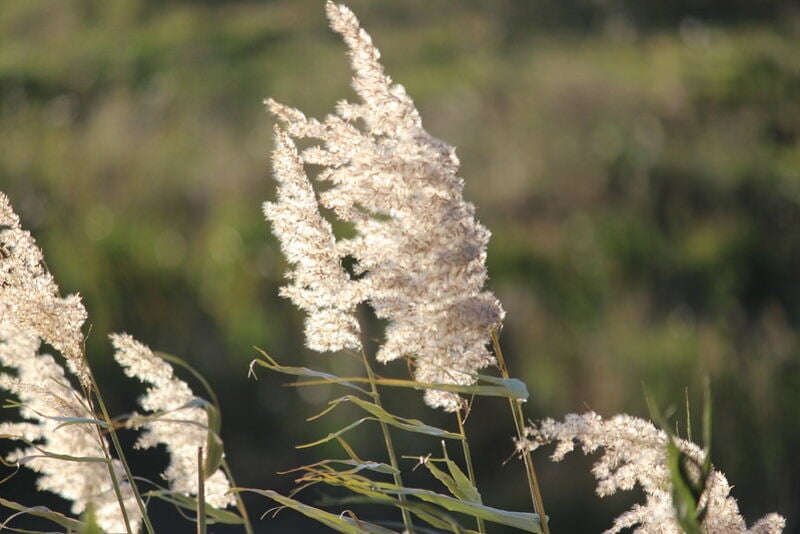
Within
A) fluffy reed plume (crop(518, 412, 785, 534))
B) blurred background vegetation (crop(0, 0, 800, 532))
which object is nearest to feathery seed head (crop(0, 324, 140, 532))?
fluffy reed plume (crop(518, 412, 785, 534))

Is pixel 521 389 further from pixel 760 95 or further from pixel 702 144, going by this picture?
pixel 760 95

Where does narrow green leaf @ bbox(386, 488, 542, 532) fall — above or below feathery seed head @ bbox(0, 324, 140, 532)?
above

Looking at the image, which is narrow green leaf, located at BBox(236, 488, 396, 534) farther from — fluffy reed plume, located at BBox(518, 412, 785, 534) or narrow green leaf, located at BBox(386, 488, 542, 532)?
fluffy reed plume, located at BBox(518, 412, 785, 534)

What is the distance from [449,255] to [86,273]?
5609mm

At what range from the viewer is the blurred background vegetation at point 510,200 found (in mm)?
5789

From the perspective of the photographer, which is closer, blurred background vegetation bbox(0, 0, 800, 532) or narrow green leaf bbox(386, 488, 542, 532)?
narrow green leaf bbox(386, 488, 542, 532)

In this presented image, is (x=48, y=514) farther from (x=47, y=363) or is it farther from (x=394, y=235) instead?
(x=394, y=235)

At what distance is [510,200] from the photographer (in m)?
7.12

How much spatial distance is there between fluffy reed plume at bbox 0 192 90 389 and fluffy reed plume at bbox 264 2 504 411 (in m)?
0.34

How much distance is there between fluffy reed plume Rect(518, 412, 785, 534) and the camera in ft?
4.84

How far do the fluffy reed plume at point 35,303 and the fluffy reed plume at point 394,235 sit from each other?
0.34m

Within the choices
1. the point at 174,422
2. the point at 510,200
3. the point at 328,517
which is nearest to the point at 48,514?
the point at 174,422

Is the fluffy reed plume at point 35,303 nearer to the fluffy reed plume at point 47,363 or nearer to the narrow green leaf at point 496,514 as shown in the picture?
the fluffy reed plume at point 47,363

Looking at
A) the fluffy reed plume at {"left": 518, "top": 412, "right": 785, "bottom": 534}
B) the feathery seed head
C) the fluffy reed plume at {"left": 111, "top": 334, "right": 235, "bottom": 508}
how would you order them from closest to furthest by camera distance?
the fluffy reed plume at {"left": 518, "top": 412, "right": 785, "bottom": 534} < the fluffy reed plume at {"left": 111, "top": 334, "right": 235, "bottom": 508} < the feathery seed head
